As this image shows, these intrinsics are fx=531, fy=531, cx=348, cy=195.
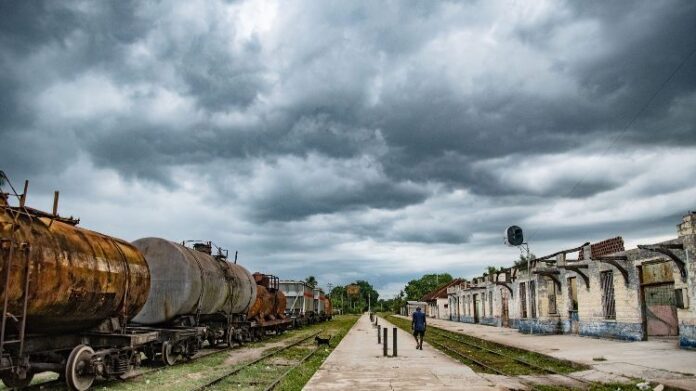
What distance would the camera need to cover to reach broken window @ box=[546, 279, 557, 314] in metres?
27.9

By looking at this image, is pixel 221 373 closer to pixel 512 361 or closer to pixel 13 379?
pixel 13 379

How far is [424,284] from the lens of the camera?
131125 millimetres

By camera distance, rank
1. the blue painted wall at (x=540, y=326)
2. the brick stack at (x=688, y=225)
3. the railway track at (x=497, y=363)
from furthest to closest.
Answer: the blue painted wall at (x=540, y=326) → the brick stack at (x=688, y=225) → the railway track at (x=497, y=363)

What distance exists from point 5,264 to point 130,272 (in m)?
3.65

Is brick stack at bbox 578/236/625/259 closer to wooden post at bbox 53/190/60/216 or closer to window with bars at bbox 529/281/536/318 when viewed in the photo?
window with bars at bbox 529/281/536/318

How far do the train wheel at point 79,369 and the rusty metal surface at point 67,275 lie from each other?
475 mm

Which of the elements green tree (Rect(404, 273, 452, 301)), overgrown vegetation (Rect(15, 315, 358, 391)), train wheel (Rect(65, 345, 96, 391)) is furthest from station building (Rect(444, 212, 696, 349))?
green tree (Rect(404, 273, 452, 301))

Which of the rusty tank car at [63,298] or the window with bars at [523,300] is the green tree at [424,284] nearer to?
the window with bars at [523,300]

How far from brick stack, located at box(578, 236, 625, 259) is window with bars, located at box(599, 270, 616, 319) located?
0.86 meters

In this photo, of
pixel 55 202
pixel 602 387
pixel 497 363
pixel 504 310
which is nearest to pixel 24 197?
pixel 55 202

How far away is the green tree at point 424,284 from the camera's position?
416 feet

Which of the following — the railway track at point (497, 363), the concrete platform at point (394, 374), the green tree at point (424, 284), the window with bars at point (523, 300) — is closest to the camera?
the concrete platform at point (394, 374)

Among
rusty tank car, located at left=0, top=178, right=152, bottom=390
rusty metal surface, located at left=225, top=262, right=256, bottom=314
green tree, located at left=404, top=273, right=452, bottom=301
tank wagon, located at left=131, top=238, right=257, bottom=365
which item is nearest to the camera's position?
rusty tank car, located at left=0, top=178, right=152, bottom=390

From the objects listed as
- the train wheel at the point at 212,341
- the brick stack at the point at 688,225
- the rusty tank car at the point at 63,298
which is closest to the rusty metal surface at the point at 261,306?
the train wheel at the point at 212,341
